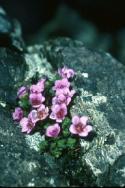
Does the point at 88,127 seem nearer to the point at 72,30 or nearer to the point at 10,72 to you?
the point at 10,72

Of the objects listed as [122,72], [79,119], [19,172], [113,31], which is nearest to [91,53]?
[122,72]

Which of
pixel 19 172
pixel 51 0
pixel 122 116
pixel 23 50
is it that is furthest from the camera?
pixel 51 0

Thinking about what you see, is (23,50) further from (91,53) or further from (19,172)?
(19,172)

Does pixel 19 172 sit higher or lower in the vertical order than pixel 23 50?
lower

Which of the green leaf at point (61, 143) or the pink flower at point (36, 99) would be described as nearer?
the green leaf at point (61, 143)

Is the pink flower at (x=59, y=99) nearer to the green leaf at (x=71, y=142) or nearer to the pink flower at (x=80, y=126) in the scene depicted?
the pink flower at (x=80, y=126)

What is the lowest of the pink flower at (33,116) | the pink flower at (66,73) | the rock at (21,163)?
the rock at (21,163)

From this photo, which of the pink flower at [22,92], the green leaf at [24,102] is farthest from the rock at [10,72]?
the green leaf at [24,102]
